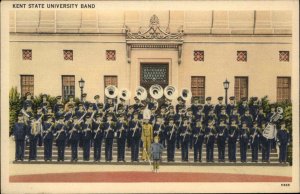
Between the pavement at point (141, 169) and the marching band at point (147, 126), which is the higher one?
the marching band at point (147, 126)

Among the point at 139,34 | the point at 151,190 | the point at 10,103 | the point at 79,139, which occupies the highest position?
the point at 139,34

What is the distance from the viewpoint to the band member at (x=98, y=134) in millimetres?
11219

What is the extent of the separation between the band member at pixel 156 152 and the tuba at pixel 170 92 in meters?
0.87

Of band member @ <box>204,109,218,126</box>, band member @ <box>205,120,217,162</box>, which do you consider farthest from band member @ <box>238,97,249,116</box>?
band member @ <box>205,120,217,162</box>

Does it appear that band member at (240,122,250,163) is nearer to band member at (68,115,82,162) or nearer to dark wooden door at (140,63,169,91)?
dark wooden door at (140,63,169,91)

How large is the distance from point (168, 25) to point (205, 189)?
3.21 metres

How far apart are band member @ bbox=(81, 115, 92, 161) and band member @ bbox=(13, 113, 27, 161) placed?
117 centimetres

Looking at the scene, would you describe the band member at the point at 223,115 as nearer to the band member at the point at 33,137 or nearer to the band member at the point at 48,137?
the band member at the point at 48,137

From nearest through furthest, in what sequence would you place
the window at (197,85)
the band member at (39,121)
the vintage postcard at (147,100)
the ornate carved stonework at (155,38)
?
the vintage postcard at (147,100), the ornate carved stonework at (155,38), the window at (197,85), the band member at (39,121)

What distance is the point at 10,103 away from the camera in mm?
11094

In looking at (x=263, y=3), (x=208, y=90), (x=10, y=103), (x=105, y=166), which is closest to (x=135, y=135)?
(x=105, y=166)

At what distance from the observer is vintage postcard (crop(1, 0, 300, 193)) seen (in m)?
11.0

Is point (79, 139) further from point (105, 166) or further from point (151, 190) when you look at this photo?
point (151, 190)

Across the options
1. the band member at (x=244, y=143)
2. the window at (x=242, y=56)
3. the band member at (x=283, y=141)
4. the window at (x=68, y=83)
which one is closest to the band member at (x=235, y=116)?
the band member at (x=244, y=143)
